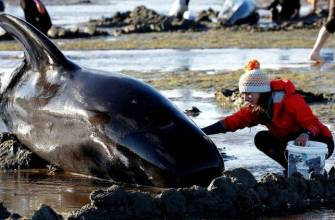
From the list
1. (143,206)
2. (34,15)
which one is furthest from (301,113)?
(34,15)

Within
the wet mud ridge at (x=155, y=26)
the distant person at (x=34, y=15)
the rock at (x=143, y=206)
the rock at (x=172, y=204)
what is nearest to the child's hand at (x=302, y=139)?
the rock at (x=172, y=204)

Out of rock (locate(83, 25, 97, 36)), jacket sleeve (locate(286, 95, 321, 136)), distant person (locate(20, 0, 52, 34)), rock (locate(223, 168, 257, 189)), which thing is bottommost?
rock (locate(83, 25, 97, 36))

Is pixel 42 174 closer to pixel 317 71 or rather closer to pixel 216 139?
pixel 216 139

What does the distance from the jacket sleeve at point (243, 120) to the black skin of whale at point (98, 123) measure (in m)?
0.58

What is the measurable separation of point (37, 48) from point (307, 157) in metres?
3.44

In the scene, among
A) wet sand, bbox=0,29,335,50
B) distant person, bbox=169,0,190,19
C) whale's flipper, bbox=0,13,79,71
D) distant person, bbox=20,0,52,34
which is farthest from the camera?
distant person, bbox=169,0,190,19

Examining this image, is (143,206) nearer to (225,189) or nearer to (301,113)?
(225,189)

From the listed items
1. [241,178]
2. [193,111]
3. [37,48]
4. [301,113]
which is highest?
[37,48]

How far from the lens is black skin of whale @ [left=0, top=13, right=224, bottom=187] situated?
31.5 feet

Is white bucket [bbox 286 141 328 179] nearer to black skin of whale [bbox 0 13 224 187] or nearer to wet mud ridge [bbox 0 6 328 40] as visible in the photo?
black skin of whale [bbox 0 13 224 187]

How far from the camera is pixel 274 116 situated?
10.1m

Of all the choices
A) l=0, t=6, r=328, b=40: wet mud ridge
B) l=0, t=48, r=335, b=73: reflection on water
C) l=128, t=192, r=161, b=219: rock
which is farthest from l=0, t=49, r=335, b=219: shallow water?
l=0, t=6, r=328, b=40: wet mud ridge

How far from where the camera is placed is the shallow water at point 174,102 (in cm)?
950

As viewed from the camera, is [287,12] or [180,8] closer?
[180,8]
